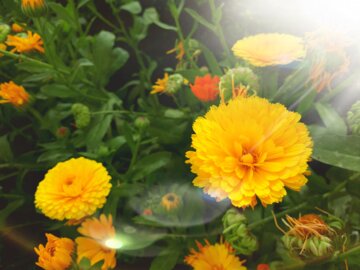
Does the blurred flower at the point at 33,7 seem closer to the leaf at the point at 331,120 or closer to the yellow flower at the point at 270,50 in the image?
the yellow flower at the point at 270,50

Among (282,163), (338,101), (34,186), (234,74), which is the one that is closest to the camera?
(282,163)

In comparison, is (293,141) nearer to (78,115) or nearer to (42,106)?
(78,115)

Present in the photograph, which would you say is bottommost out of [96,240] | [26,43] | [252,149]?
[96,240]

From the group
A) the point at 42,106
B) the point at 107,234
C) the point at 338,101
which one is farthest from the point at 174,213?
the point at 42,106

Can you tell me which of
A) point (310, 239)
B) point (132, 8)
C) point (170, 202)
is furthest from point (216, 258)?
point (132, 8)

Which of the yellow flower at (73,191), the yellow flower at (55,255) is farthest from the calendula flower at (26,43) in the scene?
the yellow flower at (55,255)

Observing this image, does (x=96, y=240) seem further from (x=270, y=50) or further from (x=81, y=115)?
(x=270, y=50)
